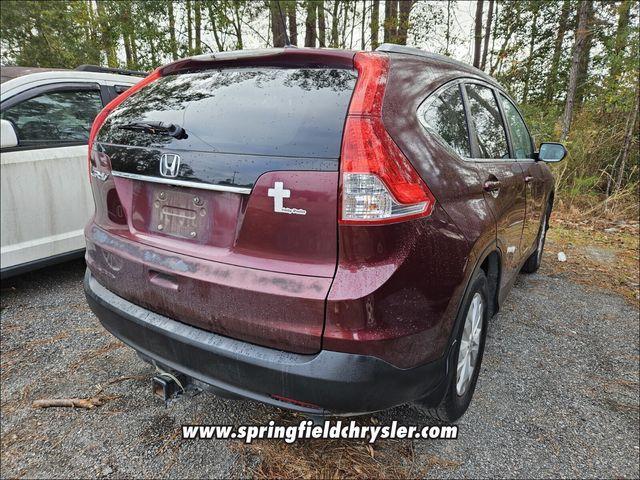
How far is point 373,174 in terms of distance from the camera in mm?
1279

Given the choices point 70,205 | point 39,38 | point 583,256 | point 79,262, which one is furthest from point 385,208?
point 39,38

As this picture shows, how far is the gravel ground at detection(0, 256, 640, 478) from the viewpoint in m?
1.80

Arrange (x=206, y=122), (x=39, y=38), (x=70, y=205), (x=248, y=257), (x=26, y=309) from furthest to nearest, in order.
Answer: (x=39, y=38) → (x=70, y=205) → (x=26, y=309) → (x=206, y=122) → (x=248, y=257)

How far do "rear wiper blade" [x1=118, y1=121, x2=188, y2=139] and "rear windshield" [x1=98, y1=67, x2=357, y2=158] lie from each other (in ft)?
0.06

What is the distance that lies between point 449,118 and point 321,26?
12.6m

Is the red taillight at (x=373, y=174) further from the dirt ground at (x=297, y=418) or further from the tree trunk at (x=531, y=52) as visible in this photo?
the tree trunk at (x=531, y=52)

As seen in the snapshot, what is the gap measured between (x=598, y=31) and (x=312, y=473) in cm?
1121

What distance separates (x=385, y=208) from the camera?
129cm

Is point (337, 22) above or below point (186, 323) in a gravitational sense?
above

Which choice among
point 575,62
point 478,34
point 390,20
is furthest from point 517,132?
point 478,34

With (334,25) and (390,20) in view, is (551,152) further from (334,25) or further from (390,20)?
(334,25)

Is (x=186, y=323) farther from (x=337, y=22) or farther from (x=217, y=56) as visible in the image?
(x=337, y=22)

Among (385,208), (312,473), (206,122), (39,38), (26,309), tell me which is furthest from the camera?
(39,38)

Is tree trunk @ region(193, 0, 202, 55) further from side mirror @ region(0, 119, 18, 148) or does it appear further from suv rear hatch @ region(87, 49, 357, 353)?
suv rear hatch @ region(87, 49, 357, 353)
